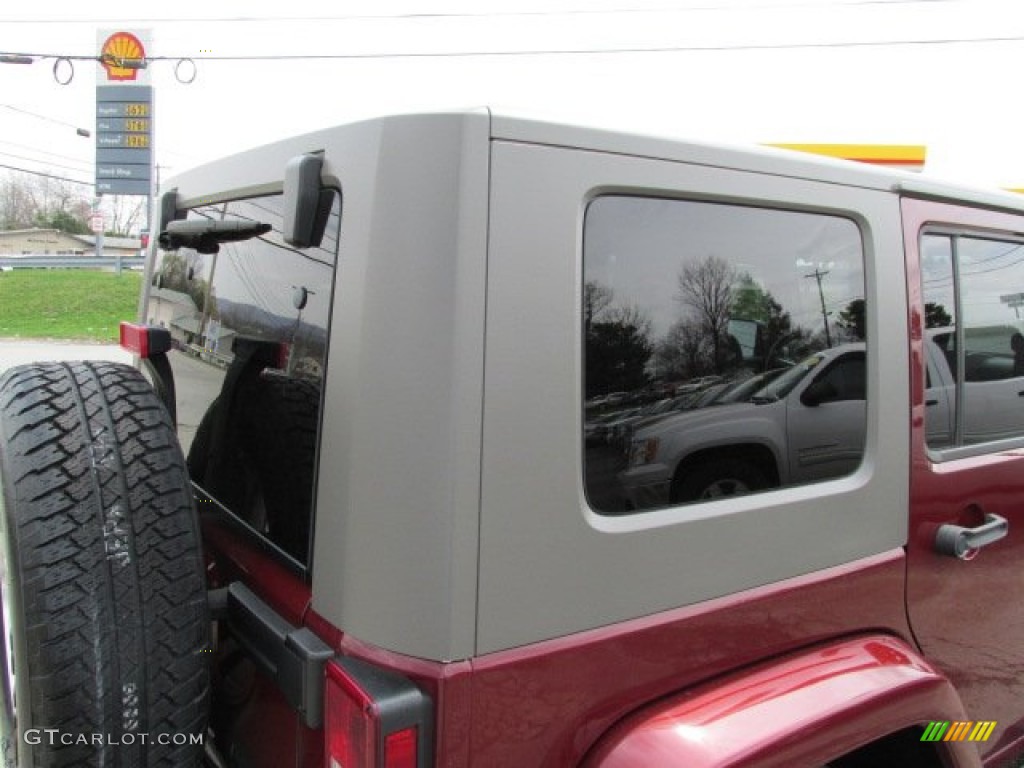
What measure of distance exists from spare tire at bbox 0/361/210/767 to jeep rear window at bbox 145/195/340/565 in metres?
0.20

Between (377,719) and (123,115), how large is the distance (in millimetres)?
18935

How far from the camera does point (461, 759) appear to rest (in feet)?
3.63

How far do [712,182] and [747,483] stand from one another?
0.56 metres

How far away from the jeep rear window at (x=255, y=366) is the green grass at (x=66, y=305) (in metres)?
14.5

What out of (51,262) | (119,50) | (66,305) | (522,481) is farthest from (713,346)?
(51,262)

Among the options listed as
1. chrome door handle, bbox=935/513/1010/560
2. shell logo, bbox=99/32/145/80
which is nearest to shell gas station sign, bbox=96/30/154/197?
shell logo, bbox=99/32/145/80

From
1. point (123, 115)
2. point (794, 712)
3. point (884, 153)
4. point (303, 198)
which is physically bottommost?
point (794, 712)

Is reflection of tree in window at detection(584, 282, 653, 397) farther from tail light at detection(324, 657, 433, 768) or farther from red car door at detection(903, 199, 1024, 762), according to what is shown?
red car door at detection(903, 199, 1024, 762)

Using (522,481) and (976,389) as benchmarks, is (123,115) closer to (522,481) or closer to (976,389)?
(976,389)

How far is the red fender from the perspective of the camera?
121 centimetres

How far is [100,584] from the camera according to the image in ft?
4.11

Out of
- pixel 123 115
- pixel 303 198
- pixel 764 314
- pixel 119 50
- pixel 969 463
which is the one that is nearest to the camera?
pixel 303 198

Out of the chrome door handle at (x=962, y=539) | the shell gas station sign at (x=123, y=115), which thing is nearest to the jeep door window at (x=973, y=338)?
the chrome door handle at (x=962, y=539)

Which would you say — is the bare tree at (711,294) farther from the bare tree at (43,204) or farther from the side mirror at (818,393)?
the bare tree at (43,204)
